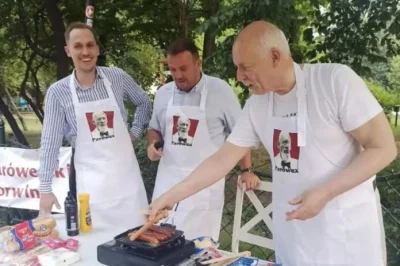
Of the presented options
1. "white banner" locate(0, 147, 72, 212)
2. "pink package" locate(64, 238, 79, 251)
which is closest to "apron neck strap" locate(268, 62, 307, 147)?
"pink package" locate(64, 238, 79, 251)

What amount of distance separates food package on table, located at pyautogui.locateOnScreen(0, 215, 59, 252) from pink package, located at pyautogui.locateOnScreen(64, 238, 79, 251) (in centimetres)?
13

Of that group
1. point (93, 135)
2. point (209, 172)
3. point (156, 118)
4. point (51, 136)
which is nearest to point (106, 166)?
point (93, 135)

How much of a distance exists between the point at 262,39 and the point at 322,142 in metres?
0.44

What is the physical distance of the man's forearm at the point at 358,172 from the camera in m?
1.61

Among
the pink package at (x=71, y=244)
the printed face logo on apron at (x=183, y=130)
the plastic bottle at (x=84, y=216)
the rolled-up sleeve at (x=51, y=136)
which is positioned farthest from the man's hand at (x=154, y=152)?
the pink package at (x=71, y=244)

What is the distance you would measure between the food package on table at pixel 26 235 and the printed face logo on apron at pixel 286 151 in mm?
1073

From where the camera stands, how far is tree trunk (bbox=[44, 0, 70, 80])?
18.4 ft

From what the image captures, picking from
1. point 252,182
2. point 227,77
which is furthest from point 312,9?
point 252,182

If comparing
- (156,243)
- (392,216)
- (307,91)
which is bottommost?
(392,216)

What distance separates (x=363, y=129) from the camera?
1.67m

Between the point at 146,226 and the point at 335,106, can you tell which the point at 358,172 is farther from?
the point at 146,226

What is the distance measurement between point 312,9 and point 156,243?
3683mm

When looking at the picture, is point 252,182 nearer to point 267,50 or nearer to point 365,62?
point 267,50

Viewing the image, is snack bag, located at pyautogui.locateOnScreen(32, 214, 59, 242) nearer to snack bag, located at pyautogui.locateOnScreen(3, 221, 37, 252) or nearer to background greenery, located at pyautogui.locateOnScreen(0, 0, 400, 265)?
snack bag, located at pyautogui.locateOnScreen(3, 221, 37, 252)
